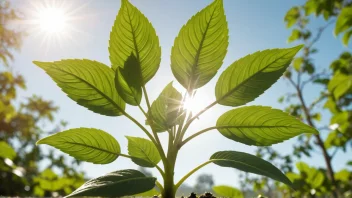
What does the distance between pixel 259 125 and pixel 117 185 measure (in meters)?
0.49

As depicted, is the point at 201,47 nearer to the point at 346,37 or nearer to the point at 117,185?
the point at 117,185

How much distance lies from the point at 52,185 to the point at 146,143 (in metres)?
2.74

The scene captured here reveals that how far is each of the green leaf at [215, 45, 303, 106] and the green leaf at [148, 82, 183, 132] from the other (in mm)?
155

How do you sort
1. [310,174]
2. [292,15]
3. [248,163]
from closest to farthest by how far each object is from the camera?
[248,163], [310,174], [292,15]

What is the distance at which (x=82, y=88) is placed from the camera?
95cm

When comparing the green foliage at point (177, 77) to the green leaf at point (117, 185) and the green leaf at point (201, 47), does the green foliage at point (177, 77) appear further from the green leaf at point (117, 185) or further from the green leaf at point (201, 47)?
the green leaf at point (117, 185)

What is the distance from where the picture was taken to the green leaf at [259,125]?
947 mm

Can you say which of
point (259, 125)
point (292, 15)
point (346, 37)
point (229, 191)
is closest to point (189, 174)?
point (259, 125)

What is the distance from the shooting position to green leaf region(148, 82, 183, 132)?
0.96m

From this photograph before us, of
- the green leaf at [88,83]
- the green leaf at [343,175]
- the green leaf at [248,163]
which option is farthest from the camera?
the green leaf at [343,175]

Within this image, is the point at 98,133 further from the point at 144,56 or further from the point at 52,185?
the point at 52,185

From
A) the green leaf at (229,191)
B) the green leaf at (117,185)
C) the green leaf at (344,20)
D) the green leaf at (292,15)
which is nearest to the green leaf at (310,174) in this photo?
the green leaf at (344,20)

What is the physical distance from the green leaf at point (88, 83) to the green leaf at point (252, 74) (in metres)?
0.35

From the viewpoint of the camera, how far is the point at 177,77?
1028 mm
